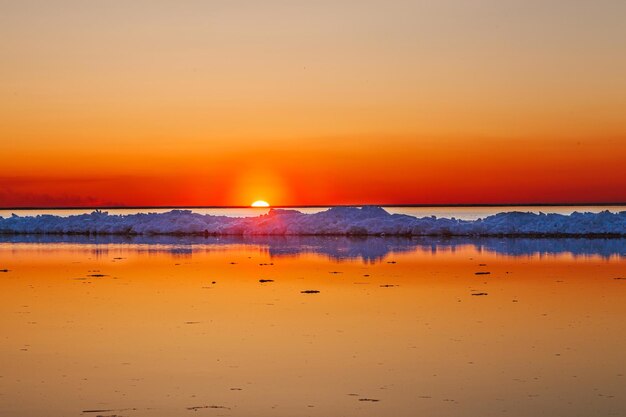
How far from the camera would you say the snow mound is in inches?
1249

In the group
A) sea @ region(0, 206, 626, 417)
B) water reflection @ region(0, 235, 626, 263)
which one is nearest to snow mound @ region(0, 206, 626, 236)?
water reflection @ region(0, 235, 626, 263)

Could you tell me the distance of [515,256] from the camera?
20453 millimetres

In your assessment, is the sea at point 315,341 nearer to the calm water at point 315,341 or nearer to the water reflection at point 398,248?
the calm water at point 315,341

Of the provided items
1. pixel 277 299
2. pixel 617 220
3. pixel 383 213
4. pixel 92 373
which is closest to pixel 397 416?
pixel 92 373

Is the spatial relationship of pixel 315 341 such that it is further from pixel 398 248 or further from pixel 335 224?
pixel 335 224

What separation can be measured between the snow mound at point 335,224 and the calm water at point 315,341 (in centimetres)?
1464

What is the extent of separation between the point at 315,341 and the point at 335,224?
83.4ft

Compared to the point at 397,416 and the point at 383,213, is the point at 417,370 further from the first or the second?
the point at 383,213

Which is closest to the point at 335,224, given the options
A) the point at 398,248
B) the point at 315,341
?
the point at 398,248

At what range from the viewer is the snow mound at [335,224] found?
3172 centimetres

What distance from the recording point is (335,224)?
112ft

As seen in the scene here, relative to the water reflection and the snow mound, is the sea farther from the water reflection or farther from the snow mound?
the snow mound

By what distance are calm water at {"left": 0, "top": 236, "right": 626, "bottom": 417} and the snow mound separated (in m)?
14.6

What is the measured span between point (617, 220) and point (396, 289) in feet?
67.5
